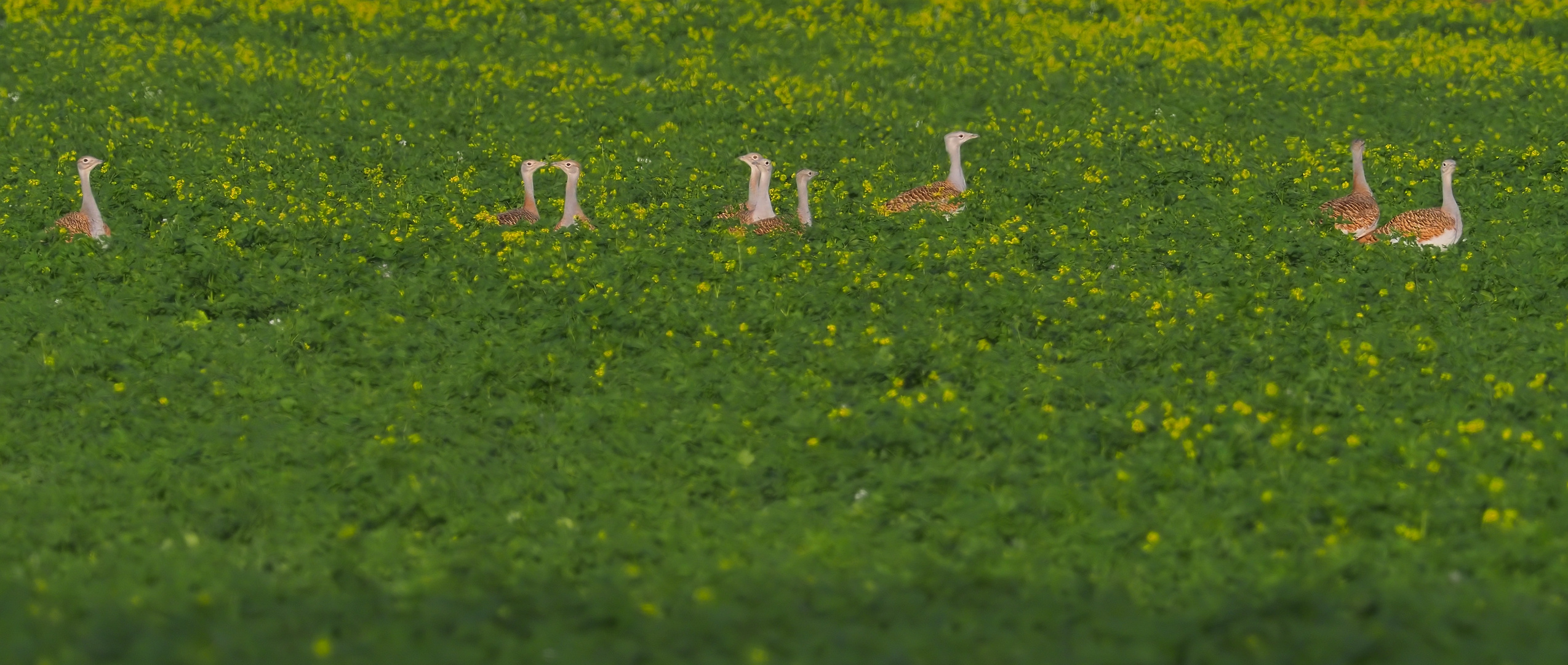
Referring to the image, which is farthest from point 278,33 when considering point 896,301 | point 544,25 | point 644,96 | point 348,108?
point 896,301

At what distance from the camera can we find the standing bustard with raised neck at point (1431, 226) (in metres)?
13.4

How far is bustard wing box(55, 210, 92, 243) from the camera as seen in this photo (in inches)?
550

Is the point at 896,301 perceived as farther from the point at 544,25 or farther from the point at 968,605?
the point at 544,25

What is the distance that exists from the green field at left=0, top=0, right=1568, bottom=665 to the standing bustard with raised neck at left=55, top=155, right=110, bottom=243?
0.26 meters

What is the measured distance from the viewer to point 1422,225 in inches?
530

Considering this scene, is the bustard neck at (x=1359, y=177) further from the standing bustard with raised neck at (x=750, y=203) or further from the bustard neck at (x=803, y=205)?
the standing bustard with raised neck at (x=750, y=203)

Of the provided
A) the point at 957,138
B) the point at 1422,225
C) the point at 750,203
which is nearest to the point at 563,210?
the point at 750,203

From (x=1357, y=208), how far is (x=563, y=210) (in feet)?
26.4

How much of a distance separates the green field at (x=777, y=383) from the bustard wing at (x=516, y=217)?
0.80 feet

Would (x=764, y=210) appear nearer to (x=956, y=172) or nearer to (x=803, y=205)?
(x=803, y=205)

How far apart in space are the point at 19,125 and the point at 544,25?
9.42 m

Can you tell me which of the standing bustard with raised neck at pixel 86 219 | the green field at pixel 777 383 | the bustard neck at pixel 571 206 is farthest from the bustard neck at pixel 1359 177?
the standing bustard with raised neck at pixel 86 219

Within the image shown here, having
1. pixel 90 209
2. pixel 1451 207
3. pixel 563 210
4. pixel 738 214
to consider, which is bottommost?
pixel 563 210

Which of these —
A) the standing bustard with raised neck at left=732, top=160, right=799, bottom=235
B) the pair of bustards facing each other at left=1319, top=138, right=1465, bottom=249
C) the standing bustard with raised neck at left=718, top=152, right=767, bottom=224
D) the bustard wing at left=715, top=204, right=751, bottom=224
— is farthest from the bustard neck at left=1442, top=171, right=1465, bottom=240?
the bustard wing at left=715, top=204, right=751, bottom=224
